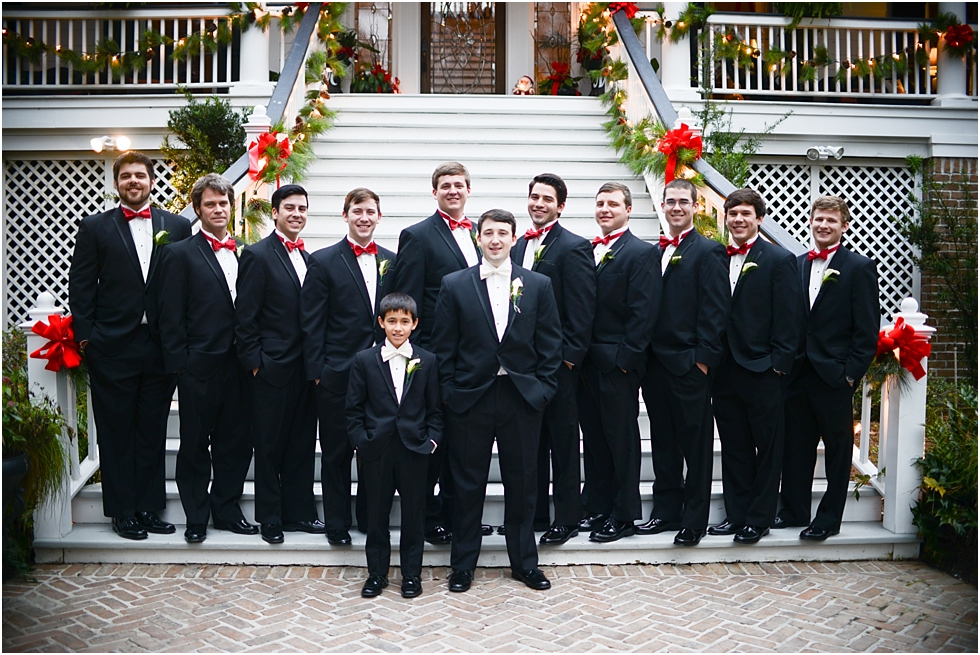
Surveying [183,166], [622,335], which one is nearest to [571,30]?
[183,166]

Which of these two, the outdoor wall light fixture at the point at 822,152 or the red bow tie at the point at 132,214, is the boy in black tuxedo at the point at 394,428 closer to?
the red bow tie at the point at 132,214

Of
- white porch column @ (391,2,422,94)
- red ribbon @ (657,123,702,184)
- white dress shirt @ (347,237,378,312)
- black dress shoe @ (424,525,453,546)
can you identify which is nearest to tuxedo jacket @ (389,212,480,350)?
white dress shirt @ (347,237,378,312)

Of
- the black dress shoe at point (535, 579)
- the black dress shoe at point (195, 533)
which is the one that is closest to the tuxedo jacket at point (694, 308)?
the black dress shoe at point (535, 579)

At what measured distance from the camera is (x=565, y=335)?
4.97m

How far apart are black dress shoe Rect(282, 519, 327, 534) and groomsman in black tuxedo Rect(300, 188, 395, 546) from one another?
0.67ft

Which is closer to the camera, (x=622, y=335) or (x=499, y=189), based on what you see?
(x=622, y=335)

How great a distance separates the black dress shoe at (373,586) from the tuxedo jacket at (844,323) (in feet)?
8.62

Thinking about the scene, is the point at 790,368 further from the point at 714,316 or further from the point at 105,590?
the point at 105,590

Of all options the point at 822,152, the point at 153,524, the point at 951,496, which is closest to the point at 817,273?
the point at 951,496

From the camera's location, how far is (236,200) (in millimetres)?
6535

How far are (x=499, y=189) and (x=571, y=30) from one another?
4735mm

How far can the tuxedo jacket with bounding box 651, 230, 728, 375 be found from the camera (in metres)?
5.00

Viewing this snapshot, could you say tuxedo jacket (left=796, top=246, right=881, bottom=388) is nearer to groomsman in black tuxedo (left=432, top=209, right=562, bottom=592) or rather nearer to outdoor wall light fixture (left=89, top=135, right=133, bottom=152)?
groomsman in black tuxedo (left=432, top=209, right=562, bottom=592)

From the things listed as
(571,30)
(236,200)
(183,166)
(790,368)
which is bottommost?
(790,368)
